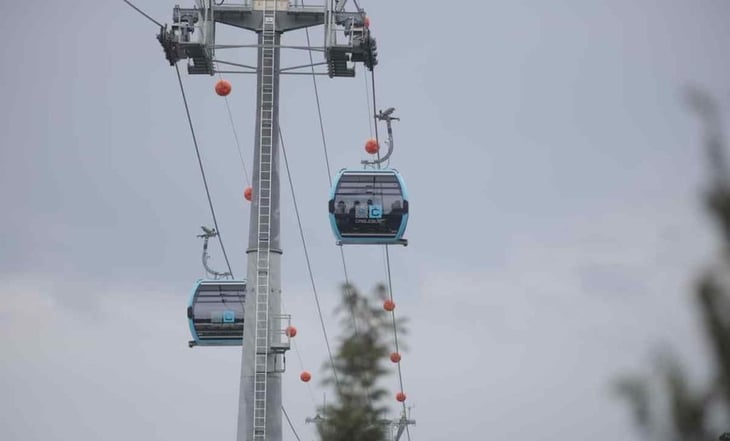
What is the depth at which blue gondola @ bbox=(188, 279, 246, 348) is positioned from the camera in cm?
3722

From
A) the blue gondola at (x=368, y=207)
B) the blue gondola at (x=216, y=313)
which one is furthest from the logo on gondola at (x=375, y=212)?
the blue gondola at (x=216, y=313)

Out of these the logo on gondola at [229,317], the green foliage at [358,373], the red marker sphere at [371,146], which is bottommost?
the green foliage at [358,373]

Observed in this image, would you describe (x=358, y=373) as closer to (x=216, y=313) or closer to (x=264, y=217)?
(x=264, y=217)

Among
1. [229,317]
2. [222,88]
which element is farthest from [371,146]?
[229,317]

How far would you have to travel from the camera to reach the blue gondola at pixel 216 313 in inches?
1465

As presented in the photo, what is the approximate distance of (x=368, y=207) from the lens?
29.1 metres

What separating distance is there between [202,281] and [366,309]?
1552cm

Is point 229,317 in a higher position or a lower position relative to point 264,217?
higher

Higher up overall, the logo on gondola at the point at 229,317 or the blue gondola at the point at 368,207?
the logo on gondola at the point at 229,317

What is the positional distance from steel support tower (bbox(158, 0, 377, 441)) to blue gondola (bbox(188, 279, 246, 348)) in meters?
9.30

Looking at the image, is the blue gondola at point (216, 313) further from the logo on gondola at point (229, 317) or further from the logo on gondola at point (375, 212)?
the logo on gondola at point (375, 212)

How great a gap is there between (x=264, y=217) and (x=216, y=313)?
10.1m

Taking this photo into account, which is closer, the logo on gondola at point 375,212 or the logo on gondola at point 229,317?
the logo on gondola at point 375,212

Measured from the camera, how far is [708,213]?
5.14m
